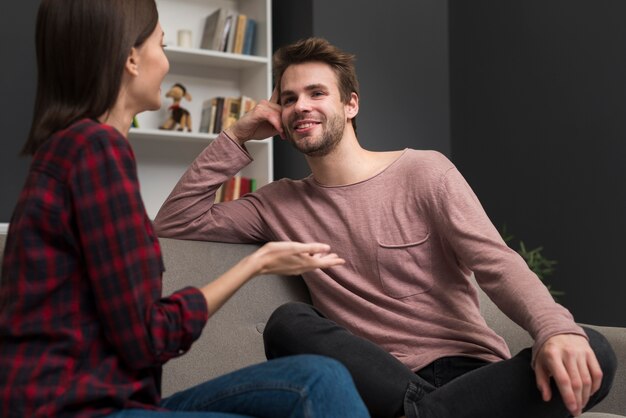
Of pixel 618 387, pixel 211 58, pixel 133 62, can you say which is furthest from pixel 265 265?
pixel 211 58

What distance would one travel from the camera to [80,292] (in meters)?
1.06

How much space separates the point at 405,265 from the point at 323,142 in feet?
1.34

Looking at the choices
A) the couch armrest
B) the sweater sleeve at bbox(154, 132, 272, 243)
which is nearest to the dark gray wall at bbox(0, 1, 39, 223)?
the sweater sleeve at bbox(154, 132, 272, 243)

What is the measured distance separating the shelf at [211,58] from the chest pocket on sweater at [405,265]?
104 inches

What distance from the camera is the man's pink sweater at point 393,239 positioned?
5.89ft

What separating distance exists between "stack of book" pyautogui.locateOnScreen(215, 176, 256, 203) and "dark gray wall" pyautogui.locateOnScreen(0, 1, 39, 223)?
1.05 meters

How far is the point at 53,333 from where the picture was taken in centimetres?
103

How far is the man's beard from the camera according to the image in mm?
2066

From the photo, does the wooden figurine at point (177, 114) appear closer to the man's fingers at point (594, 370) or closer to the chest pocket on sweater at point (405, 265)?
the chest pocket on sweater at point (405, 265)

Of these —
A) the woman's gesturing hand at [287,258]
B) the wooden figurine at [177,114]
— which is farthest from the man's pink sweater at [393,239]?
the wooden figurine at [177,114]

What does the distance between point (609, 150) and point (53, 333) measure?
3282 mm

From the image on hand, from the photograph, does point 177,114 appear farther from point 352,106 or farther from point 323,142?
point 323,142

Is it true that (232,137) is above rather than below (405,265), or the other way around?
above

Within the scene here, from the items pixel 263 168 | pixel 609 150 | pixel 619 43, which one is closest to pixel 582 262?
pixel 609 150
